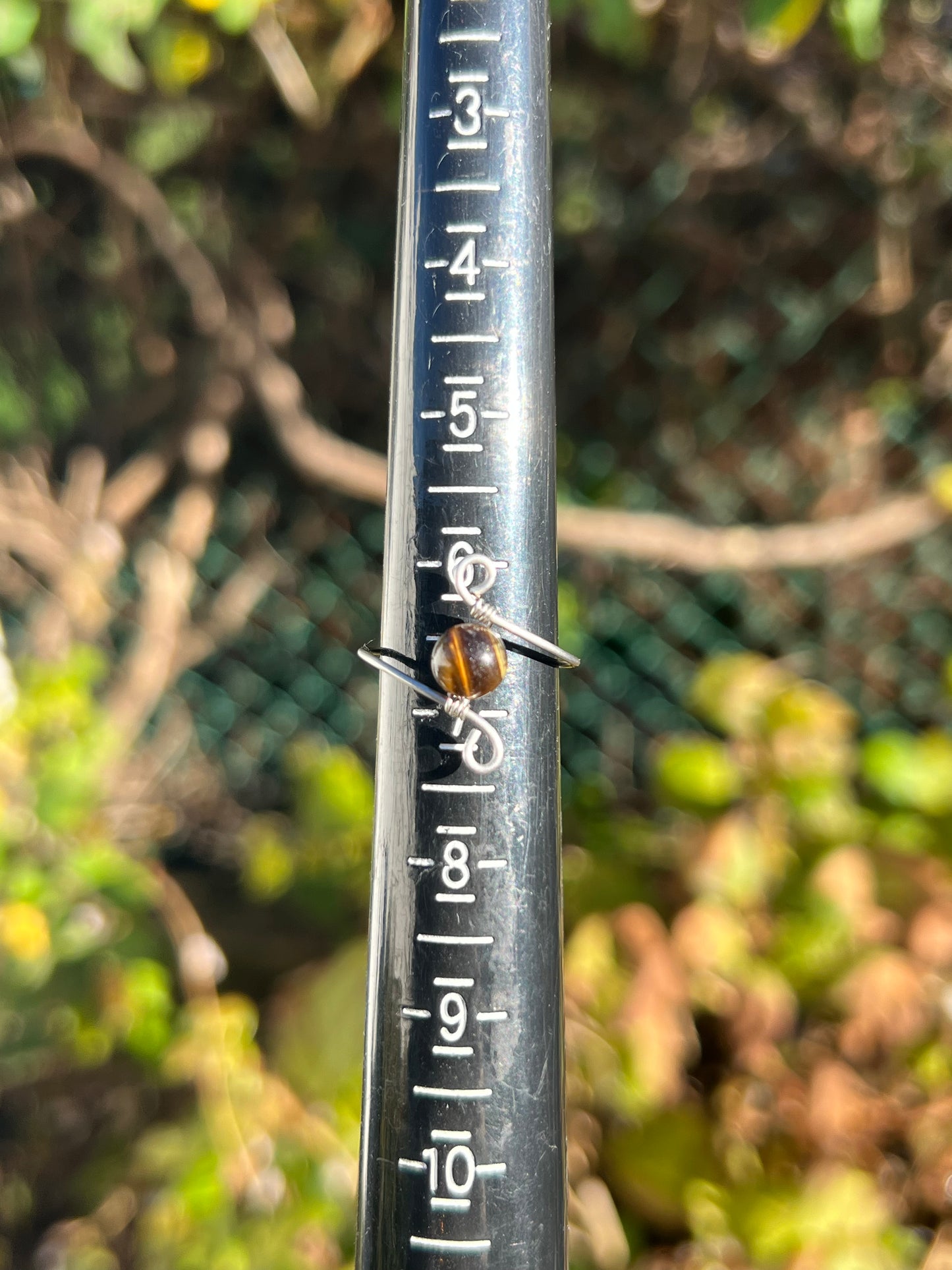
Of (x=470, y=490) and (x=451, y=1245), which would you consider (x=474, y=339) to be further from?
(x=451, y=1245)

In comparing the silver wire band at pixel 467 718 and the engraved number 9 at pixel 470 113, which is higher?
the engraved number 9 at pixel 470 113

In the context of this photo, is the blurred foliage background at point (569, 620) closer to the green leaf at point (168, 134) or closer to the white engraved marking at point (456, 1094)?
the green leaf at point (168, 134)

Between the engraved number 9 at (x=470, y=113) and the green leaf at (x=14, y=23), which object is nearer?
the engraved number 9 at (x=470, y=113)

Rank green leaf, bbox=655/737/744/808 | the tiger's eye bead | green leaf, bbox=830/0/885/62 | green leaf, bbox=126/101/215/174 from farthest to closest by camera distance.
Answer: green leaf, bbox=126/101/215/174 < green leaf, bbox=655/737/744/808 < green leaf, bbox=830/0/885/62 < the tiger's eye bead

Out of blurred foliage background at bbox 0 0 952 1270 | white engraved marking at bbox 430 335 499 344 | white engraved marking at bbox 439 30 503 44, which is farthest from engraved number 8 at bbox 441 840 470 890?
blurred foliage background at bbox 0 0 952 1270

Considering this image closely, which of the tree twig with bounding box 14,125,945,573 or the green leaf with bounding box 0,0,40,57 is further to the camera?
the tree twig with bounding box 14,125,945,573

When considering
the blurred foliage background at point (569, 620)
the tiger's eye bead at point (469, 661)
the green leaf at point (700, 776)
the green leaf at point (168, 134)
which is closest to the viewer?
the tiger's eye bead at point (469, 661)

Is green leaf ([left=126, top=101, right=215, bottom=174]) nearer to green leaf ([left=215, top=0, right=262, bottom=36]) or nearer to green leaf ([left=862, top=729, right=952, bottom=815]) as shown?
green leaf ([left=215, top=0, right=262, bottom=36])

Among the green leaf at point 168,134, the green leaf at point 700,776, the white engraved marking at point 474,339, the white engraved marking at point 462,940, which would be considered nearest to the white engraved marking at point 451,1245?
the white engraved marking at point 462,940
